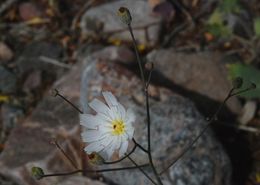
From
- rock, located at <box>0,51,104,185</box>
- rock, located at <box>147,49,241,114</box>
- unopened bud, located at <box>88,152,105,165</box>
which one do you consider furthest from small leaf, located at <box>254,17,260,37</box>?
unopened bud, located at <box>88,152,105,165</box>

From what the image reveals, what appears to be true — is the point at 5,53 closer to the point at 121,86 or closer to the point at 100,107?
the point at 121,86

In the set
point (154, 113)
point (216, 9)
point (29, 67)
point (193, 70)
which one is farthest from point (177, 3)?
point (154, 113)

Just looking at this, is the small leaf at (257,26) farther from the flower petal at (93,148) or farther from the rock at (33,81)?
the flower petal at (93,148)

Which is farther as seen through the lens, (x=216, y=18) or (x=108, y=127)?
(x=216, y=18)

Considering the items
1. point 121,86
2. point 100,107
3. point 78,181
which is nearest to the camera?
point 100,107

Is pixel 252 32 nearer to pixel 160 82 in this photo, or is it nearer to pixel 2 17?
pixel 160 82

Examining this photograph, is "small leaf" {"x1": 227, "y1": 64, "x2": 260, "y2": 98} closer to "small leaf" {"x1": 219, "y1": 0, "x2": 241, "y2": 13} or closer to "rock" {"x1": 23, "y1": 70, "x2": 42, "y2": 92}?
"small leaf" {"x1": 219, "y1": 0, "x2": 241, "y2": 13}

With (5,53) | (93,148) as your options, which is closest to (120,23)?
(5,53)
